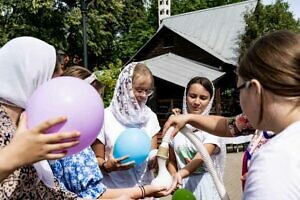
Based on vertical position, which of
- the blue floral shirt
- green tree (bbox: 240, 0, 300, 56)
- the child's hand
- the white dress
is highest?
the child's hand

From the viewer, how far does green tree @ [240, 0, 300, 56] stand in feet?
78.2

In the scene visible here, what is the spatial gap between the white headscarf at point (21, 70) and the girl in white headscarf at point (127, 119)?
152 cm

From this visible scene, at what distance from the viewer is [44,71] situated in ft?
6.28

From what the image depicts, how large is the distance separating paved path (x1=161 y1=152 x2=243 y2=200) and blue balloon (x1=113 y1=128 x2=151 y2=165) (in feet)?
15.4

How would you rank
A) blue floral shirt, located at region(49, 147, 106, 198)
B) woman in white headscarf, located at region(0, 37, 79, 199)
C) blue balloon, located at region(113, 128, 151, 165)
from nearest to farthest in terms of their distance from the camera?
1. woman in white headscarf, located at region(0, 37, 79, 199)
2. blue floral shirt, located at region(49, 147, 106, 198)
3. blue balloon, located at region(113, 128, 151, 165)

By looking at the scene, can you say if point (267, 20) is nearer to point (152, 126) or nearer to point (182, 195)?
point (152, 126)

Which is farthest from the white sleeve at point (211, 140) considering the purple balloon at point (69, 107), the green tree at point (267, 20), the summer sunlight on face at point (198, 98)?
the green tree at point (267, 20)

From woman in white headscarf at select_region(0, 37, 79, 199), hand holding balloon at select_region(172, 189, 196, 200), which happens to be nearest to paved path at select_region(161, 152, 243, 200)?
hand holding balloon at select_region(172, 189, 196, 200)

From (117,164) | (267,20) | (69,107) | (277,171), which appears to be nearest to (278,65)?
(277,171)

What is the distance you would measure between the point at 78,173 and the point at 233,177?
782cm

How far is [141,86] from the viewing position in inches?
138

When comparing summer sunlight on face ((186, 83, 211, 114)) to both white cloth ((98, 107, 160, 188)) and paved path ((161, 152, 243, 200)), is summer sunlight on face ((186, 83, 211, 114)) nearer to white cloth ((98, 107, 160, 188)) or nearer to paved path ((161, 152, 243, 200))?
white cloth ((98, 107, 160, 188))

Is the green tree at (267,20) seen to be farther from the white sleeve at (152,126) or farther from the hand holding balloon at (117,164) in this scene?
the hand holding balloon at (117,164)

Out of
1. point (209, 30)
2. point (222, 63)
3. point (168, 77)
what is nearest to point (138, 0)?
point (209, 30)
